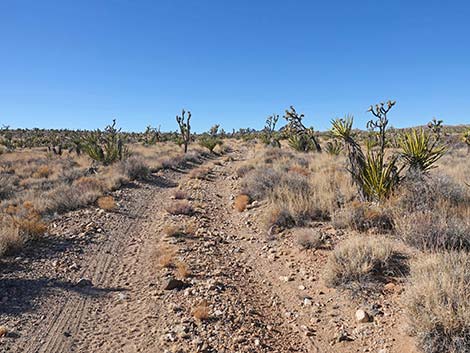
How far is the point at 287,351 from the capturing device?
13.3 ft

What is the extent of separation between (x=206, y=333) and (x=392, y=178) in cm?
614

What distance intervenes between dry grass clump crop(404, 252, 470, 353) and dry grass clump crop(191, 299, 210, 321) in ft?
8.09

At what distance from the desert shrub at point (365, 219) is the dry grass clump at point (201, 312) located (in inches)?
140

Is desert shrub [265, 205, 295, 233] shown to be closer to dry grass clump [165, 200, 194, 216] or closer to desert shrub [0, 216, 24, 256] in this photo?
dry grass clump [165, 200, 194, 216]

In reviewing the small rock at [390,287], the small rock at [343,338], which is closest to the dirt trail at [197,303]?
the small rock at [343,338]

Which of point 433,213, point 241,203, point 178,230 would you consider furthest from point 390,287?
point 241,203

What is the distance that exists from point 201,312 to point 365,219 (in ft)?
13.3

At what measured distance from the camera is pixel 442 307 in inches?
143

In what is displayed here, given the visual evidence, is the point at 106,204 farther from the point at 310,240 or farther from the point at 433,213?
the point at 433,213

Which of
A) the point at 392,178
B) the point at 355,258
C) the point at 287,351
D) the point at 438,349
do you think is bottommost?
the point at 287,351

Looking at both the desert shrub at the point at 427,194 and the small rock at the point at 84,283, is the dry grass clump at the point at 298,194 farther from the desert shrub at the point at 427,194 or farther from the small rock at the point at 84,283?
the small rock at the point at 84,283

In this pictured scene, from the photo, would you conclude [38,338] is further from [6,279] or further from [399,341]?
[399,341]

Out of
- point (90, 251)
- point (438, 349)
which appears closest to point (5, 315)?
point (90, 251)

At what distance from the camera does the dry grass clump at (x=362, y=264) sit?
5113 mm
